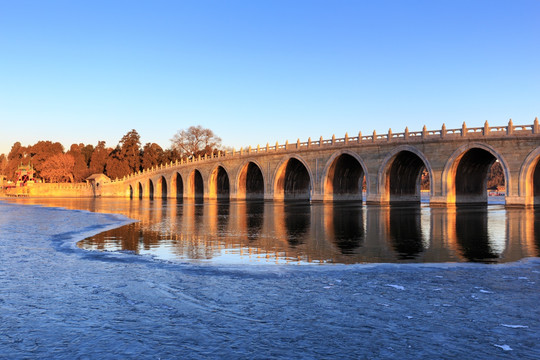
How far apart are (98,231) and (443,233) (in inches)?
576

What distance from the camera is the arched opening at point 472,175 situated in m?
43.2

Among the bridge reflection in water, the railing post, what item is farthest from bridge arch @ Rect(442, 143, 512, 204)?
the bridge reflection in water

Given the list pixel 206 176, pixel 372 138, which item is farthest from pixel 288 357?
pixel 206 176

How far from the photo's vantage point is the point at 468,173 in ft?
147

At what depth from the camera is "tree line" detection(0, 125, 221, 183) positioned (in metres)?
109

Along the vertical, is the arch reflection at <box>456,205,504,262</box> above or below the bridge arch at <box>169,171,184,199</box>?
below

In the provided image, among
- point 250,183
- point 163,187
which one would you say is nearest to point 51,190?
point 163,187

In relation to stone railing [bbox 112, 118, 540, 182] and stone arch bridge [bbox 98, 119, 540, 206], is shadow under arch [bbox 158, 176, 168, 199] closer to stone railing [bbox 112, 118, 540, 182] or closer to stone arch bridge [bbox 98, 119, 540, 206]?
stone arch bridge [bbox 98, 119, 540, 206]

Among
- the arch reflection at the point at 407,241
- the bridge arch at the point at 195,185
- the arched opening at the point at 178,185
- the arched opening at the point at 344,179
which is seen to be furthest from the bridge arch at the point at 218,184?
the arch reflection at the point at 407,241

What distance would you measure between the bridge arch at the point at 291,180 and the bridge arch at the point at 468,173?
20347 millimetres

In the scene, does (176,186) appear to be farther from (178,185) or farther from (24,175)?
(24,175)

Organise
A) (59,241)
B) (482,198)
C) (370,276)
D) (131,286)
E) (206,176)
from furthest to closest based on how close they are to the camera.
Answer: (206,176), (482,198), (59,241), (370,276), (131,286)

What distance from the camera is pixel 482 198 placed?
155 ft

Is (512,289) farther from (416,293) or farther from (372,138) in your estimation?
(372,138)
